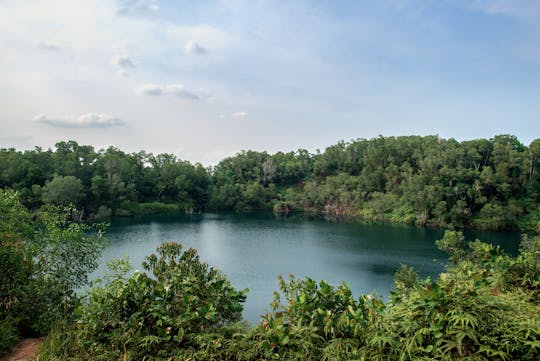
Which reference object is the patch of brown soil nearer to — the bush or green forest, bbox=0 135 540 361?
green forest, bbox=0 135 540 361

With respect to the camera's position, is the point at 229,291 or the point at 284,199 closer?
the point at 229,291

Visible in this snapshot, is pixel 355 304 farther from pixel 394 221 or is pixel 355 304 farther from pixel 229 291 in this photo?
pixel 394 221

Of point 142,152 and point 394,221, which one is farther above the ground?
point 142,152

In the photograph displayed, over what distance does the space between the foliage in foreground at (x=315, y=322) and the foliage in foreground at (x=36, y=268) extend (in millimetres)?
738

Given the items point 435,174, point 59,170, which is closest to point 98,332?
point 435,174

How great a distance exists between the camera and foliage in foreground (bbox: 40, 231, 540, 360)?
2.78 meters

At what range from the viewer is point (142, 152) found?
59.2 meters

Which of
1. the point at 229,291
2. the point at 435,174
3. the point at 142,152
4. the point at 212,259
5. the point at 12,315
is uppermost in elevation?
the point at 142,152

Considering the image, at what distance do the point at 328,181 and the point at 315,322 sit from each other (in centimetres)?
5679

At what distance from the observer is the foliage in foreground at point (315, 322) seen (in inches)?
110

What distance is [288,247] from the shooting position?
29.8 meters

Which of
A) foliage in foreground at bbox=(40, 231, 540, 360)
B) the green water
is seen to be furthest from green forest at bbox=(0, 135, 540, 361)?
the green water

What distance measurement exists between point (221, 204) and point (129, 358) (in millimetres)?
56341

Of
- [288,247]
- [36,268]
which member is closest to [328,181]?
[288,247]
